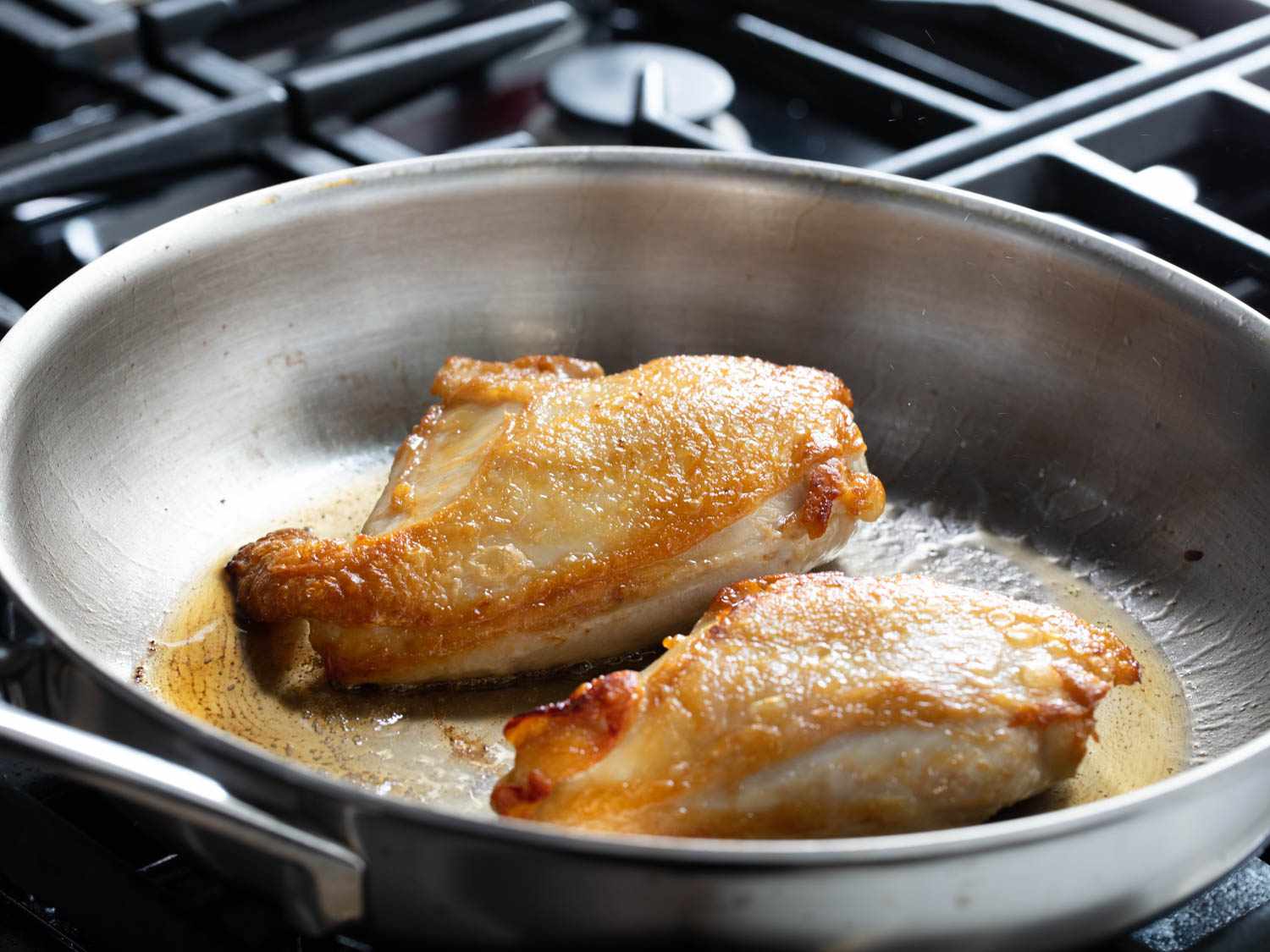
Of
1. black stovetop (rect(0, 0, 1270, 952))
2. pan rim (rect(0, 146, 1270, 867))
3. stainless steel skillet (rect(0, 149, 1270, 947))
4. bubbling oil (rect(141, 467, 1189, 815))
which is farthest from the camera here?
black stovetop (rect(0, 0, 1270, 952))

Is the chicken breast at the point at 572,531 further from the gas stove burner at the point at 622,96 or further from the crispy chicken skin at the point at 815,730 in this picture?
the gas stove burner at the point at 622,96

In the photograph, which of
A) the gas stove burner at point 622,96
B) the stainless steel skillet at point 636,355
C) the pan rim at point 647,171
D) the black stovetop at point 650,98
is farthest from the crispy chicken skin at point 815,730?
the gas stove burner at point 622,96

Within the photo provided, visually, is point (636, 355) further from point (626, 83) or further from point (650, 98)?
point (626, 83)

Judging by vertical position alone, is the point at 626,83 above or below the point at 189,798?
above

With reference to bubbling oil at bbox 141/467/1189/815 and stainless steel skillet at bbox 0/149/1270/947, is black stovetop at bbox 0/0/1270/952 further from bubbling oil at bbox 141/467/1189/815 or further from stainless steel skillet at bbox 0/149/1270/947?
bubbling oil at bbox 141/467/1189/815

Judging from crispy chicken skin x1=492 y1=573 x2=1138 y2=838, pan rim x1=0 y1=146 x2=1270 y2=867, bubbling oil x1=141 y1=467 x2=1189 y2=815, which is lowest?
bubbling oil x1=141 y1=467 x2=1189 y2=815

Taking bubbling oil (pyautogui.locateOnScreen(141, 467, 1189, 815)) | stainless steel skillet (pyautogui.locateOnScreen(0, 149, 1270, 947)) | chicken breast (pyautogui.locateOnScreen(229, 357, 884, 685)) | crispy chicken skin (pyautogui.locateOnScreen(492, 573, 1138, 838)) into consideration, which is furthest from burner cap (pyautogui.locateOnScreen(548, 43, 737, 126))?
crispy chicken skin (pyautogui.locateOnScreen(492, 573, 1138, 838))

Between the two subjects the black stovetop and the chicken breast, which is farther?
the black stovetop

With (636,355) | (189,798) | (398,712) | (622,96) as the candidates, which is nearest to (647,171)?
(636,355)
